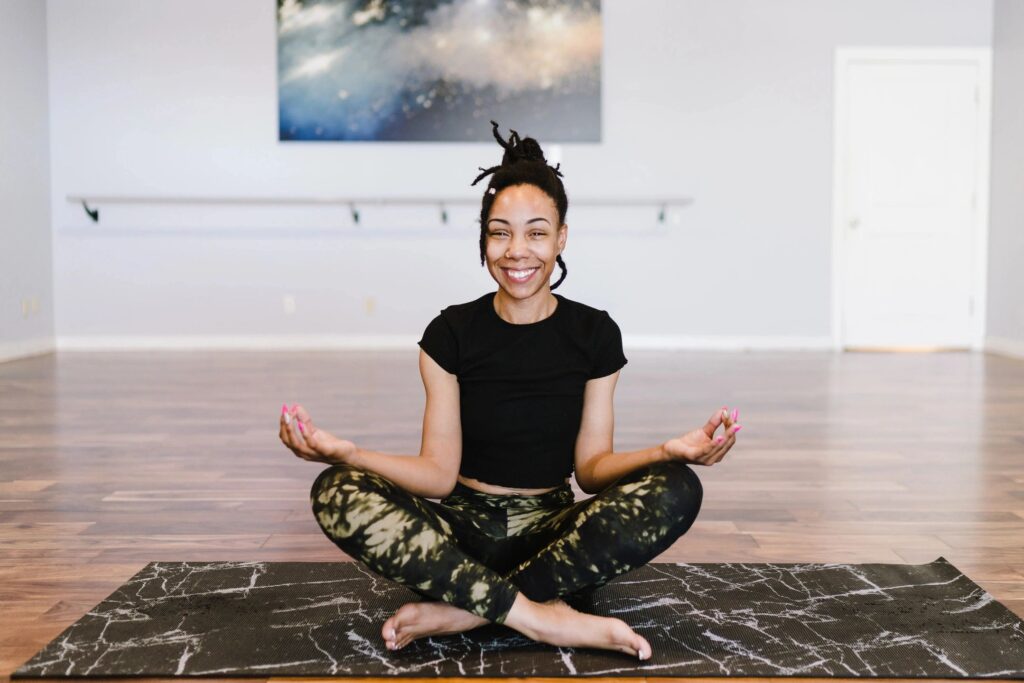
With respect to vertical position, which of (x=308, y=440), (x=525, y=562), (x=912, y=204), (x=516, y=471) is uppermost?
(x=912, y=204)

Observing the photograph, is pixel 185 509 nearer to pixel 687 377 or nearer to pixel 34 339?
pixel 687 377

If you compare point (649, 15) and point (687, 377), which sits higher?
point (649, 15)

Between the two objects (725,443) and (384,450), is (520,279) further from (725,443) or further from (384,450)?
(384,450)

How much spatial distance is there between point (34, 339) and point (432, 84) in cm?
279

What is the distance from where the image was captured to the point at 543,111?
A: 19.7ft

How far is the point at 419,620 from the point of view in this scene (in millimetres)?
1396

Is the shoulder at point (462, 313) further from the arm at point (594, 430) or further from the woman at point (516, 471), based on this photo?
the arm at point (594, 430)

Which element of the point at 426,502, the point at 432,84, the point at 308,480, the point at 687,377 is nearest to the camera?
the point at 426,502

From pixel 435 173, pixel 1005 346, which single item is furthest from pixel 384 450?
pixel 1005 346

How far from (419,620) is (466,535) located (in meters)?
0.15

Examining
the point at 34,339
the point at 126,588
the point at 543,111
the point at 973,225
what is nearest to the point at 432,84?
the point at 543,111

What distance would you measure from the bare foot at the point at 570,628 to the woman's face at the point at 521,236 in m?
0.47

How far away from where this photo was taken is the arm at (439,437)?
1536 mm

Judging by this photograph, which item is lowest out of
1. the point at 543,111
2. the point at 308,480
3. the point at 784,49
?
the point at 308,480
